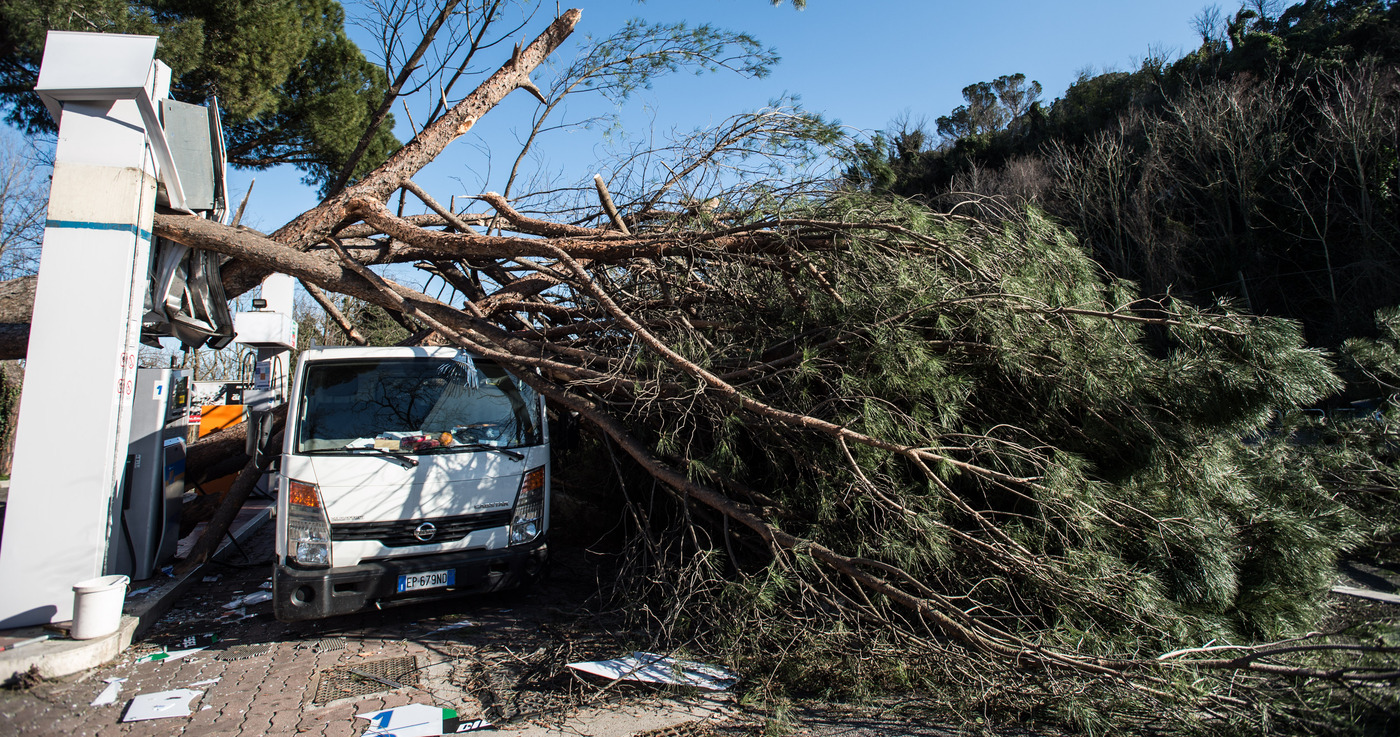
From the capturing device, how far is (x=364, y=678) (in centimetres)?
421

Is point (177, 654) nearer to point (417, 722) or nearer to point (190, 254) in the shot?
point (417, 722)

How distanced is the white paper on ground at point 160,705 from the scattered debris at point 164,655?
66 centimetres

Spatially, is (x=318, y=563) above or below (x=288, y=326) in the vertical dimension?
below

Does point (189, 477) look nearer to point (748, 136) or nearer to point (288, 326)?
point (288, 326)

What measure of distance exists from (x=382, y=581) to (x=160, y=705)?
4.17 ft

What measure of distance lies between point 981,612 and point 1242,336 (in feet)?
7.69

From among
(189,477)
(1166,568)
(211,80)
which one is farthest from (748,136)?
(211,80)

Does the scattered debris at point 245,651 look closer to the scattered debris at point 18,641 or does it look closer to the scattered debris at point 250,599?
the scattered debris at point 18,641

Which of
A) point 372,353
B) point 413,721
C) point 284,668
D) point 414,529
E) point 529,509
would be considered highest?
point 372,353

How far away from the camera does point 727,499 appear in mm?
4559

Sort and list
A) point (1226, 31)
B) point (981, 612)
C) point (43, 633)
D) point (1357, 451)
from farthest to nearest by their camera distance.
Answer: point (1226, 31) < point (1357, 451) < point (43, 633) < point (981, 612)

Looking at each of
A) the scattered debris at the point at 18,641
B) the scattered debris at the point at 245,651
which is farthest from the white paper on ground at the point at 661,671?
the scattered debris at the point at 18,641

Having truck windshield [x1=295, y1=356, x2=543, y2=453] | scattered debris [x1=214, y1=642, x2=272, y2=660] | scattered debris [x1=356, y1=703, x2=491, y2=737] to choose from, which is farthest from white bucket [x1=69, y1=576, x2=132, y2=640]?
scattered debris [x1=356, y1=703, x2=491, y2=737]

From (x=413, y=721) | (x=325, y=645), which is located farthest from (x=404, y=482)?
(x=413, y=721)
